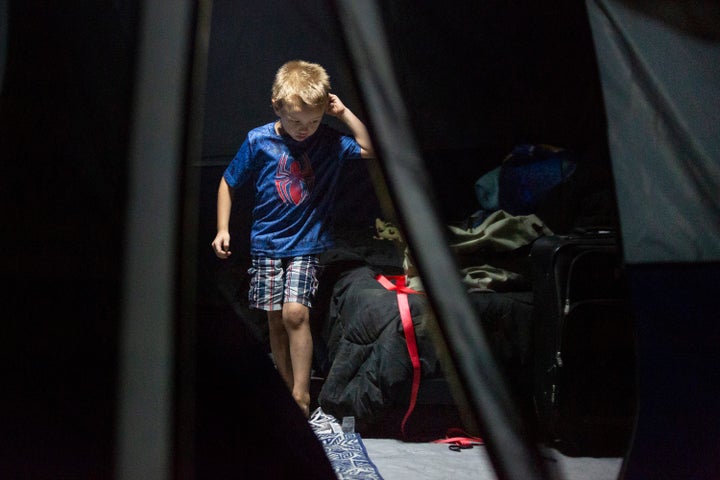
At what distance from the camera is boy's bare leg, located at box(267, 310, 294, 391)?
1.95 meters

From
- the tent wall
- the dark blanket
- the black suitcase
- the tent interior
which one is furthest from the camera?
the dark blanket

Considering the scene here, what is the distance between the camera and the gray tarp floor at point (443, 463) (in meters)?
1.50

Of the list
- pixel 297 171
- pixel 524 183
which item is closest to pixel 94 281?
pixel 297 171

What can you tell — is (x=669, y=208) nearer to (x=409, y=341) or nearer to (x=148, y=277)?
(x=148, y=277)

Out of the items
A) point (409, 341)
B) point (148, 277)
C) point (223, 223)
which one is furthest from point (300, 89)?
point (148, 277)

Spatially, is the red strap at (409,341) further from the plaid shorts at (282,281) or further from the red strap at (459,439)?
the plaid shorts at (282,281)

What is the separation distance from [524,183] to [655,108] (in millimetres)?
1837

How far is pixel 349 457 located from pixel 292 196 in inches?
25.4

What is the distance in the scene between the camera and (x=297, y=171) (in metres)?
1.93

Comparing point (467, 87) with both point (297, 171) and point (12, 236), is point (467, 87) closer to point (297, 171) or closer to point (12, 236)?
point (297, 171)

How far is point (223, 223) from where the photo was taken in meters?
1.92

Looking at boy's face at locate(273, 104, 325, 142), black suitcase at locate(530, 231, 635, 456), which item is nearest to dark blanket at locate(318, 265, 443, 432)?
black suitcase at locate(530, 231, 635, 456)

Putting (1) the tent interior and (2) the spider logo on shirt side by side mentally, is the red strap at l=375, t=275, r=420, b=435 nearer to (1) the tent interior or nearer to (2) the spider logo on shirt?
(2) the spider logo on shirt

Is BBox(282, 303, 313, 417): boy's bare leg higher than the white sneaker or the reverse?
higher
